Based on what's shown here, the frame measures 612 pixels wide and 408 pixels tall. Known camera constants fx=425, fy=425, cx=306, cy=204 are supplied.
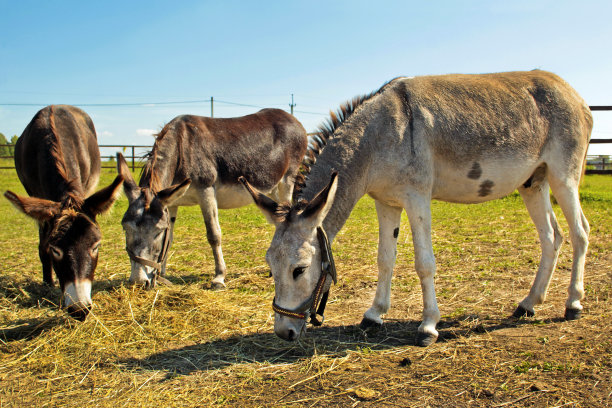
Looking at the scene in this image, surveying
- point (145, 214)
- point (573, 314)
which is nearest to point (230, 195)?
point (145, 214)

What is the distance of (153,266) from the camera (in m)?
5.27

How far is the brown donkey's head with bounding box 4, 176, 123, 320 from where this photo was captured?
414 cm

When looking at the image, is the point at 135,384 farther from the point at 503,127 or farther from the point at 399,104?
the point at 503,127

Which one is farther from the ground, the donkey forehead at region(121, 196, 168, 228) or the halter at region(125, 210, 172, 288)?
the donkey forehead at region(121, 196, 168, 228)

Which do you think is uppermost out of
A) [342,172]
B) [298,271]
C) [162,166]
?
[342,172]

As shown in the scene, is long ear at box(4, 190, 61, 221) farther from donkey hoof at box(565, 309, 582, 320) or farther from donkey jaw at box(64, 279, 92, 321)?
donkey hoof at box(565, 309, 582, 320)

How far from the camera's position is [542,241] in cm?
485

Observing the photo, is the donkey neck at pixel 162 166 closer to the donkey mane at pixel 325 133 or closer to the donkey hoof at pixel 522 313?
the donkey mane at pixel 325 133

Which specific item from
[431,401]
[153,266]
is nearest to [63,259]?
[153,266]

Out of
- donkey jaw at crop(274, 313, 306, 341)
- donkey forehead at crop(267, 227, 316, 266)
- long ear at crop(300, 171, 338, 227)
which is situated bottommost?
donkey jaw at crop(274, 313, 306, 341)

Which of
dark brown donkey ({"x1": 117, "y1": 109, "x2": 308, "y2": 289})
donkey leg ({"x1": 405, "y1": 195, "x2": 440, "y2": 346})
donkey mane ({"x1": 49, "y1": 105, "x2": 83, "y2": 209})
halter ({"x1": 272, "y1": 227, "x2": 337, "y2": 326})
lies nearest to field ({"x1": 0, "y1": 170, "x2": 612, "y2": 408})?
donkey leg ({"x1": 405, "y1": 195, "x2": 440, "y2": 346})

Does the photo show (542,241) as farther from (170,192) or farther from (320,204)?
(170,192)

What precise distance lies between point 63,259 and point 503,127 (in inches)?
Answer: 181

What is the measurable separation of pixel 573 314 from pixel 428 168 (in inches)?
86.2
